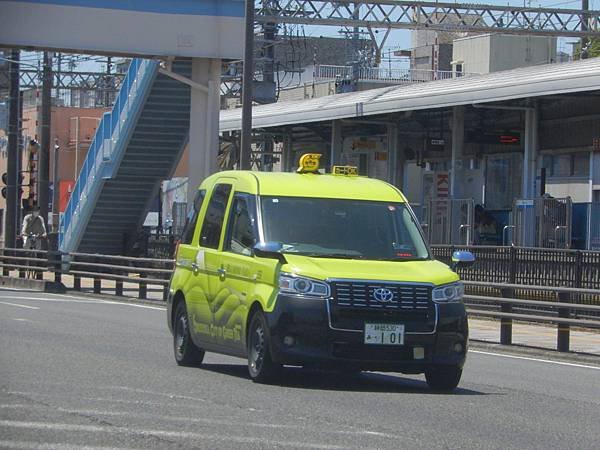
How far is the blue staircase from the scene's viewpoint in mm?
34906

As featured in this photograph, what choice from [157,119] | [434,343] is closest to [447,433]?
[434,343]

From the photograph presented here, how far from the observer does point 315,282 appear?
12.8 m

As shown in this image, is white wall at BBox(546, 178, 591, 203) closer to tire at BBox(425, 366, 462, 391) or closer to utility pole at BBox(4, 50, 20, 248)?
utility pole at BBox(4, 50, 20, 248)

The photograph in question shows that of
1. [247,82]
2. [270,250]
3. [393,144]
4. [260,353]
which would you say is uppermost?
[247,82]

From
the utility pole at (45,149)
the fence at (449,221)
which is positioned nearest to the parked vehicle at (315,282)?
the fence at (449,221)

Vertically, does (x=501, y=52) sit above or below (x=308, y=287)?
above

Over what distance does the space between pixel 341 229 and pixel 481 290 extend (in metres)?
13.4

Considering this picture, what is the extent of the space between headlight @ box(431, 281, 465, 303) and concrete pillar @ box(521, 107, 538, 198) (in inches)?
885

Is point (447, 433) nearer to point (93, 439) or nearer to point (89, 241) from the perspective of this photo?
point (93, 439)

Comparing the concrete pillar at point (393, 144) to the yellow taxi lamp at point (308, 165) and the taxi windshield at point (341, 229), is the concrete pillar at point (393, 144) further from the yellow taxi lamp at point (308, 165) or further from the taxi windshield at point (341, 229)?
the taxi windshield at point (341, 229)

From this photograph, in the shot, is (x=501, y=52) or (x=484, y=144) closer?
(x=484, y=144)

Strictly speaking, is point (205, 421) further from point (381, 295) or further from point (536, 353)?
point (536, 353)

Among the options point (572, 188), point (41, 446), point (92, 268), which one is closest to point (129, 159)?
point (92, 268)

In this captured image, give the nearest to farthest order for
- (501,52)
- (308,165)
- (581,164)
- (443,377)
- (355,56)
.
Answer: (443,377)
(308,165)
(581,164)
(355,56)
(501,52)
